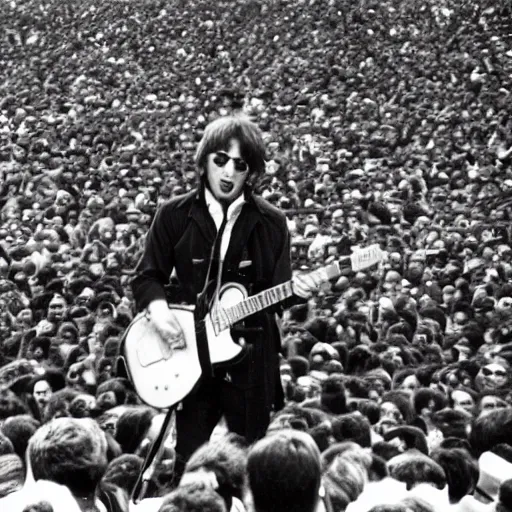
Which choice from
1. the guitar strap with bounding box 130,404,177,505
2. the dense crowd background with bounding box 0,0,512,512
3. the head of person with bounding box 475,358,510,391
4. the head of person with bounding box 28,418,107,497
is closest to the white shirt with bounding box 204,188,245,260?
the dense crowd background with bounding box 0,0,512,512

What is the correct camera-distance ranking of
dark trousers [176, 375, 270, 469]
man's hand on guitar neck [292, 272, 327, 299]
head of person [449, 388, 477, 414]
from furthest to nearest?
head of person [449, 388, 477, 414], dark trousers [176, 375, 270, 469], man's hand on guitar neck [292, 272, 327, 299]

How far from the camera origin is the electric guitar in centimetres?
423

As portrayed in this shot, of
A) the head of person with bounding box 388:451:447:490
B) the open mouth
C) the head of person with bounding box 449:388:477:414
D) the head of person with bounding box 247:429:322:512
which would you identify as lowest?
the head of person with bounding box 449:388:477:414

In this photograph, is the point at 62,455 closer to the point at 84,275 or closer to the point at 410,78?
the point at 84,275

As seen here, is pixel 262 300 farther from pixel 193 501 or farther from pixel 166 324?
pixel 193 501

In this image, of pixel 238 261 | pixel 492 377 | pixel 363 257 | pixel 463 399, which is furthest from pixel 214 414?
pixel 492 377

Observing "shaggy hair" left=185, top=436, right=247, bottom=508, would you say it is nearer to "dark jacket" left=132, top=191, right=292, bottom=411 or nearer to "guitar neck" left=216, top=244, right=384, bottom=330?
"dark jacket" left=132, top=191, right=292, bottom=411

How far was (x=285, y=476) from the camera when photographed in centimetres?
287

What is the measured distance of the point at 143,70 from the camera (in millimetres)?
17016

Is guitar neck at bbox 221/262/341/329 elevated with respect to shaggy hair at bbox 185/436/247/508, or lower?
elevated

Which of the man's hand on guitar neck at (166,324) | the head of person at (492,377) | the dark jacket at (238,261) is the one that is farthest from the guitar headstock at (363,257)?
the head of person at (492,377)

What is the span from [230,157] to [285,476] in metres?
1.94

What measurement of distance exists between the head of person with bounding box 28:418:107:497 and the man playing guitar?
869 mm

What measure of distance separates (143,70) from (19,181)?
5.67 meters
